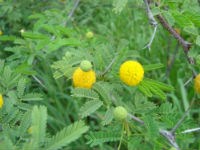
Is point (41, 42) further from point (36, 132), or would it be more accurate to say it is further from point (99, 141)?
point (36, 132)

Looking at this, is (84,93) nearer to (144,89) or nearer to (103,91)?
(103,91)

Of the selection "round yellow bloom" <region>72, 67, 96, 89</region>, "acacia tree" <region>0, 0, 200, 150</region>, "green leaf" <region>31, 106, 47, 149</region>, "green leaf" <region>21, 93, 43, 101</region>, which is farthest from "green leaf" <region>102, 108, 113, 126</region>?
"green leaf" <region>31, 106, 47, 149</region>

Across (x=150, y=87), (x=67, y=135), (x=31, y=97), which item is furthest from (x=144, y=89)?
(x=67, y=135)

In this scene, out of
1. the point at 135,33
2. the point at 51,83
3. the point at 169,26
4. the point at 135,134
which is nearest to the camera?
the point at 135,134

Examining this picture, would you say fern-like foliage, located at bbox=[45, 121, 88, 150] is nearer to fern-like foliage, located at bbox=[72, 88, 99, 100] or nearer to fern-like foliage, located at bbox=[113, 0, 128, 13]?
fern-like foliage, located at bbox=[72, 88, 99, 100]

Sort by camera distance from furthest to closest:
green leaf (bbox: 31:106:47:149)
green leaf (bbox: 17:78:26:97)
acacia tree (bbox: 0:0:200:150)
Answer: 1. green leaf (bbox: 17:78:26:97)
2. acacia tree (bbox: 0:0:200:150)
3. green leaf (bbox: 31:106:47:149)

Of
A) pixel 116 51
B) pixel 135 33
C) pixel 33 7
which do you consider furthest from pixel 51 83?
pixel 116 51
